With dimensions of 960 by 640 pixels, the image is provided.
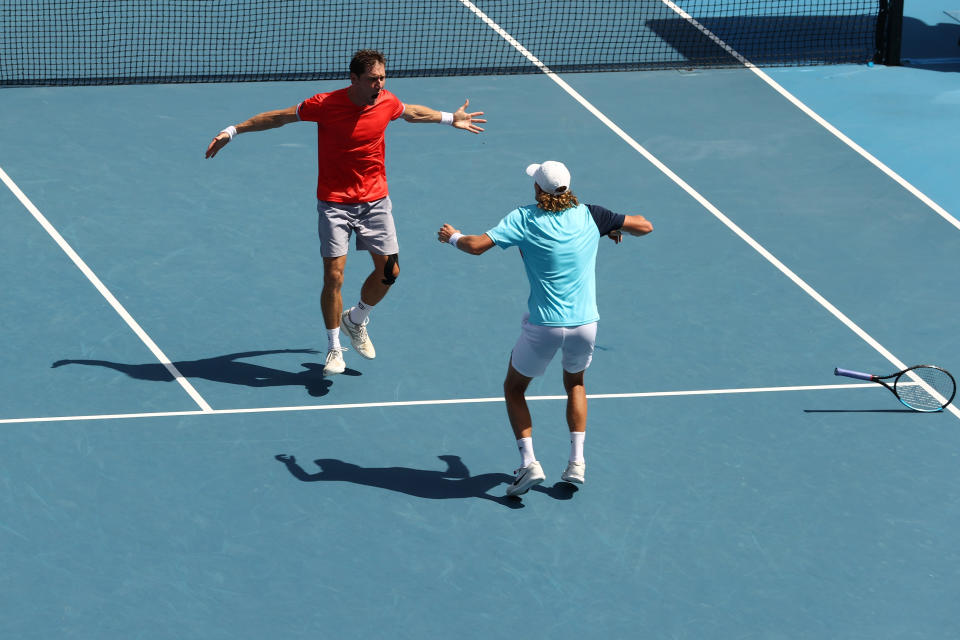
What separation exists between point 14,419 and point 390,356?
273cm

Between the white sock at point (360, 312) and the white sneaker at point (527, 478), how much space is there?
2.15m

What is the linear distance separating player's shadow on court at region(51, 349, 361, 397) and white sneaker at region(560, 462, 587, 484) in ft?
7.01

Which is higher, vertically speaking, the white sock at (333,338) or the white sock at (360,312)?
the white sock at (360,312)

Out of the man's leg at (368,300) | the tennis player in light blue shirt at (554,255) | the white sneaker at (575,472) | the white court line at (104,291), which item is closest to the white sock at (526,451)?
the tennis player in light blue shirt at (554,255)

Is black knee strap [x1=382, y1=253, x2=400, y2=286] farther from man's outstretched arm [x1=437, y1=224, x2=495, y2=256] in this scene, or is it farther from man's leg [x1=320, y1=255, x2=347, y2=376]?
man's outstretched arm [x1=437, y1=224, x2=495, y2=256]

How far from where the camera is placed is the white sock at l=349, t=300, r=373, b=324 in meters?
11.2

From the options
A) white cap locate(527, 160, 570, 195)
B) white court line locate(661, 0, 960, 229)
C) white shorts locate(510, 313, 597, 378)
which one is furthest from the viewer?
white court line locate(661, 0, 960, 229)

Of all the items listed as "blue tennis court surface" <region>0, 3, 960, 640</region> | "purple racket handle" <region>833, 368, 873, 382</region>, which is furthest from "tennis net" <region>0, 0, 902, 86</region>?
"purple racket handle" <region>833, 368, 873, 382</region>

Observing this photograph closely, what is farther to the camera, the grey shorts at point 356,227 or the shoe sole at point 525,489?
the grey shorts at point 356,227

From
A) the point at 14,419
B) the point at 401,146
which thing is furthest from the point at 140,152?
the point at 14,419

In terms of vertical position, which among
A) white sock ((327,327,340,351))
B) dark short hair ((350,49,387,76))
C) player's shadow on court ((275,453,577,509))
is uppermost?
dark short hair ((350,49,387,76))

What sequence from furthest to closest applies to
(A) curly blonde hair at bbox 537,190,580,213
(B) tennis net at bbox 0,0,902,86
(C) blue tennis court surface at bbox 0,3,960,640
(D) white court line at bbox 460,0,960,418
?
(B) tennis net at bbox 0,0,902,86, (D) white court line at bbox 460,0,960,418, (A) curly blonde hair at bbox 537,190,580,213, (C) blue tennis court surface at bbox 0,3,960,640

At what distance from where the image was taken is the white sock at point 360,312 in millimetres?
11156

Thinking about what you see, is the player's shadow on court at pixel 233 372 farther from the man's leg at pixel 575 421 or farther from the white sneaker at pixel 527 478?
the man's leg at pixel 575 421
